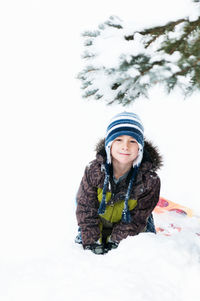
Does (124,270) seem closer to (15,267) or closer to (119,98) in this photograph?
(15,267)

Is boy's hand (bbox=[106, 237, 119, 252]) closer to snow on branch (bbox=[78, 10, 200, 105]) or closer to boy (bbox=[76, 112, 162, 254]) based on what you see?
A: boy (bbox=[76, 112, 162, 254])

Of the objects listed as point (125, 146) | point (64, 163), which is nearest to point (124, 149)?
point (125, 146)

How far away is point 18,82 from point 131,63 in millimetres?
8524

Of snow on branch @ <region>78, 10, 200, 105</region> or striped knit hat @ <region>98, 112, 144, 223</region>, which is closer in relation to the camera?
striped knit hat @ <region>98, 112, 144, 223</region>

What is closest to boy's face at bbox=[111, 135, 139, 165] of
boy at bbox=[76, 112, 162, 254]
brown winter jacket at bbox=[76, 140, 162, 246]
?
boy at bbox=[76, 112, 162, 254]

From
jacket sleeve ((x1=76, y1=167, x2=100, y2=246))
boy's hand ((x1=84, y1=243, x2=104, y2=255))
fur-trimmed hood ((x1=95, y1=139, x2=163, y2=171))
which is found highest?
fur-trimmed hood ((x1=95, y1=139, x2=163, y2=171))

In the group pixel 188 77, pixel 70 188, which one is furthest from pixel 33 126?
pixel 188 77

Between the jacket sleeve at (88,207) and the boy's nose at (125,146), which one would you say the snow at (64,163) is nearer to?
the jacket sleeve at (88,207)

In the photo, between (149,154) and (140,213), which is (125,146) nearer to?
(149,154)

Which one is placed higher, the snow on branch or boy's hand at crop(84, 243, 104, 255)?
the snow on branch

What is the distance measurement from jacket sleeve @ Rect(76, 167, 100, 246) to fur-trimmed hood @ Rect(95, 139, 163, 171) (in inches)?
8.2

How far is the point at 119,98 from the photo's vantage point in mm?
3205

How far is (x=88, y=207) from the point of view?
2.51 metres

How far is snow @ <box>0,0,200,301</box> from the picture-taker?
1492mm
